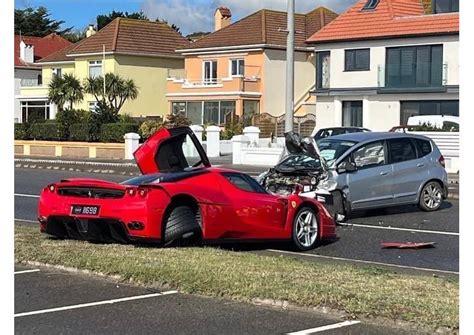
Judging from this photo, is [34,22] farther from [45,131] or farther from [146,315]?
[146,315]

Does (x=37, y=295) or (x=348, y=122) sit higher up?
(x=348, y=122)

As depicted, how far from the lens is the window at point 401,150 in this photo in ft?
54.7

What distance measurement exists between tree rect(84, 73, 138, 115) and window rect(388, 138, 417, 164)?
126 ft

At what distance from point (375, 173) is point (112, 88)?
40.1 metres

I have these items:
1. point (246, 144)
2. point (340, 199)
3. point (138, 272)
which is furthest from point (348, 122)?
point (138, 272)

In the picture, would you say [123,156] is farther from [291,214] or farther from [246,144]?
[291,214]

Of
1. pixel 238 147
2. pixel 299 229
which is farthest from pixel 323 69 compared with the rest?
pixel 299 229

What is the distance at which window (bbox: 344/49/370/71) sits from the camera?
4566 centimetres

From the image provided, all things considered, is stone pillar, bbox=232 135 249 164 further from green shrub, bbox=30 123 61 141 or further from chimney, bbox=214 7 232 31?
chimney, bbox=214 7 232 31

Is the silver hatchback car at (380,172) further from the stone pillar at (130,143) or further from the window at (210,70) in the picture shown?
the window at (210,70)

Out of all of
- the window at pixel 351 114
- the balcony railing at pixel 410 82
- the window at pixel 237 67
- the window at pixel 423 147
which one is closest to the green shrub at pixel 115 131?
the window at pixel 351 114

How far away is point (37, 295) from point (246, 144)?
27206 millimetres

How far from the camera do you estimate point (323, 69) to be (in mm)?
48031

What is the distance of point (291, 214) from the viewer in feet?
39.9
